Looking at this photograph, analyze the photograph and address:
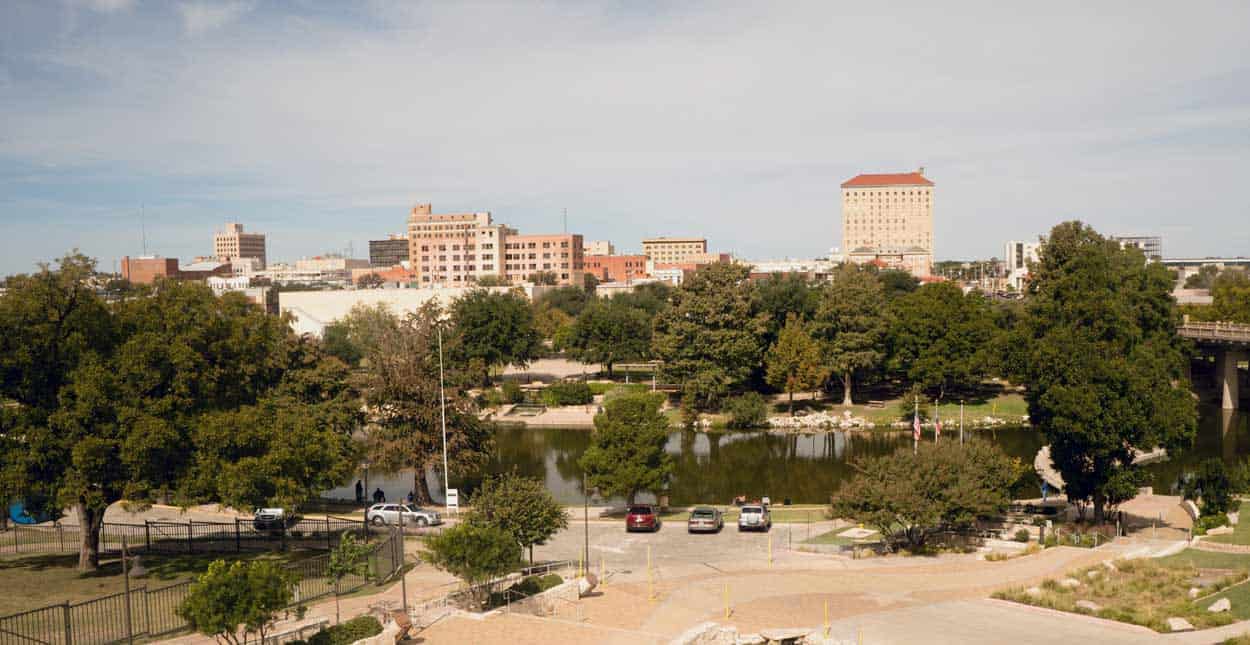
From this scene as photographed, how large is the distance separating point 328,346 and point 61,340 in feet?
220

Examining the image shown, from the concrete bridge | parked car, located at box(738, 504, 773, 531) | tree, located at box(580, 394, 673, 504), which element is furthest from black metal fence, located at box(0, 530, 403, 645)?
the concrete bridge

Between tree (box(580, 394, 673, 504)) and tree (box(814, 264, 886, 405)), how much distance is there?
37162 millimetres

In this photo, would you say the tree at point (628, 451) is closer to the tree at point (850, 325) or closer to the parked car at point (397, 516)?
the parked car at point (397, 516)

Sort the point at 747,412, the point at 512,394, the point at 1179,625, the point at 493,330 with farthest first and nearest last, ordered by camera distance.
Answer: the point at 493,330 → the point at 512,394 → the point at 747,412 → the point at 1179,625

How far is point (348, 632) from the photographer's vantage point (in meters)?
20.9

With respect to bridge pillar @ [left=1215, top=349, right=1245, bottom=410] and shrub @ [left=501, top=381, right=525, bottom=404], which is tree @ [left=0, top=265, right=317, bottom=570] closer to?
shrub @ [left=501, top=381, right=525, bottom=404]

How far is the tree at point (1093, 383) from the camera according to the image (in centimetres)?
3412

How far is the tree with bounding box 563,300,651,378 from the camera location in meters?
88.8

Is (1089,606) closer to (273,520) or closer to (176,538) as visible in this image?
(273,520)

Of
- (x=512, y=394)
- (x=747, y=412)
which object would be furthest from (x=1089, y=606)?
(x=512, y=394)

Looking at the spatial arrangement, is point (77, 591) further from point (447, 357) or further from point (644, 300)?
point (644, 300)

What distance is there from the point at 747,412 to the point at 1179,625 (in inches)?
1964

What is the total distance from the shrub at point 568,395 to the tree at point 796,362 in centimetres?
1566

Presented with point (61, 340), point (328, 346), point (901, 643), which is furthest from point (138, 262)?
point (901, 643)
